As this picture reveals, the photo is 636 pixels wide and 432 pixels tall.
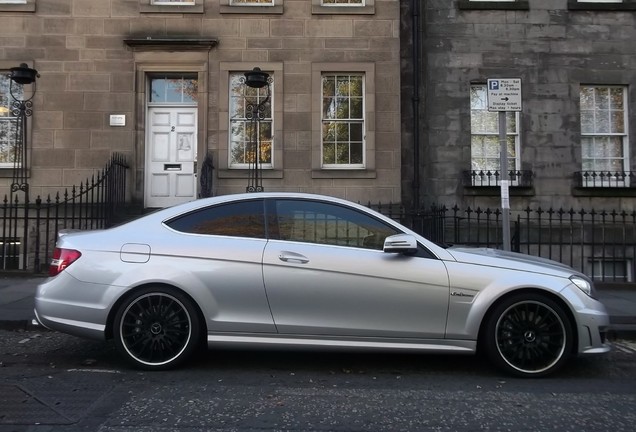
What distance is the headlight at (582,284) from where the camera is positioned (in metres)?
4.89

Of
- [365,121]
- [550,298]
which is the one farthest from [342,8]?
[550,298]

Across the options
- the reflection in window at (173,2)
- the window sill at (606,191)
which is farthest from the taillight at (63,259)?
the window sill at (606,191)

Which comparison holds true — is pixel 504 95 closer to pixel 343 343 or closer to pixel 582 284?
pixel 582 284

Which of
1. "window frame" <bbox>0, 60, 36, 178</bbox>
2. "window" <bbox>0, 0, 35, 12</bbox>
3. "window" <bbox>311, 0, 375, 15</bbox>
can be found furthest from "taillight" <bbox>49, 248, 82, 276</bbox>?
"window" <bbox>0, 0, 35, 12</bbox>

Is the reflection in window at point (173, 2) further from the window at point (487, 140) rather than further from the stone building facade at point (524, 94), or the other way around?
the window at point (487, 140)

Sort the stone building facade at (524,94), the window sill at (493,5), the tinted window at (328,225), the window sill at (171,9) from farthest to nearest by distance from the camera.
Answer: the window sill at (493,5), the stone building facade at (524,94), the window sill at (171,9), the tinted window at (328,225)

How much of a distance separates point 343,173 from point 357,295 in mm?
6799

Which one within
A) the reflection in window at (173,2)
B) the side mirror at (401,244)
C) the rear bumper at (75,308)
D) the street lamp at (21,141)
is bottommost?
the rear bumper at (75,308)

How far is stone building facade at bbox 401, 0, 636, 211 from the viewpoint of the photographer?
11.8m

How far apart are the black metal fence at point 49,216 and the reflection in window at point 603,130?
32.2 feet

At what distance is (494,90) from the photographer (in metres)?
7.21

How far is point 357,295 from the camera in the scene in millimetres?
4777

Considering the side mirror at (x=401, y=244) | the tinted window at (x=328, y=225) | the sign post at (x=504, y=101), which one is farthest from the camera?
the sign post at (x=504, y=101)

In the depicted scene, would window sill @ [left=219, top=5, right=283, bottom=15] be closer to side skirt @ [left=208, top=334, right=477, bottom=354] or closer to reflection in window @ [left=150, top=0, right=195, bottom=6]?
reflection in window @ [left=150, top=0, right=195, bottom=6]
